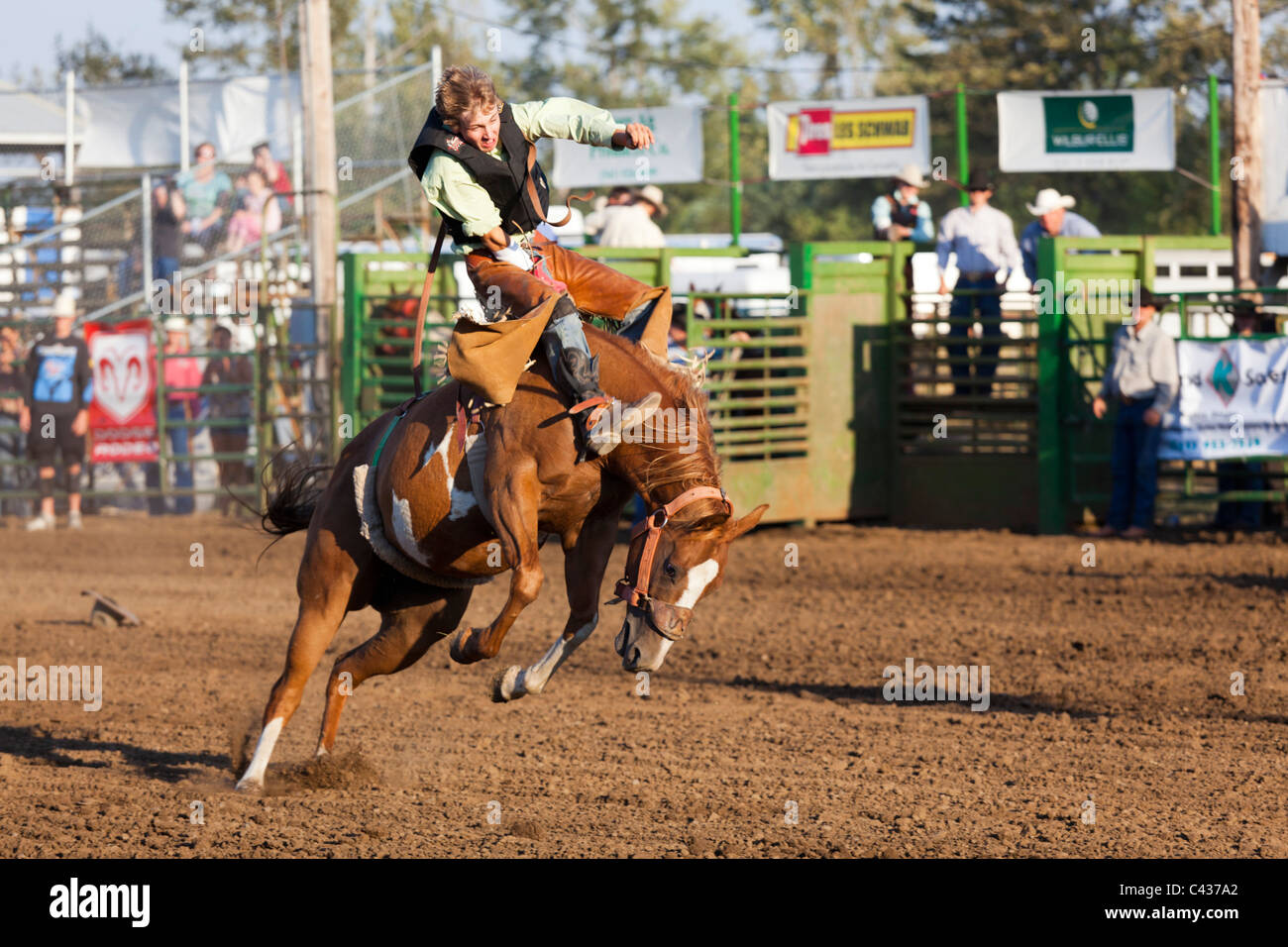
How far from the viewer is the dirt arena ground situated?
5.59 metres

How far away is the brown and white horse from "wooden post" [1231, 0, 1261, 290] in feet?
35.1

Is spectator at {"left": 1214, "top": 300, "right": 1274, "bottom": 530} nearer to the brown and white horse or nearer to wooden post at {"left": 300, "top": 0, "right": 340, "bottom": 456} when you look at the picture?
wooden post at {"left": 300, "top": 0, "right": 340, "bottom": 456}

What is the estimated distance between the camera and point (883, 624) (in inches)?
404

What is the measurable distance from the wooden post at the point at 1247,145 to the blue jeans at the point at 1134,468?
2.39 m

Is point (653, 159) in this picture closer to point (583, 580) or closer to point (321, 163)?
point (321, 163)

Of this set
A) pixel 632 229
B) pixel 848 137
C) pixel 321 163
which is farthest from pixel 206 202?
pixel 848 137

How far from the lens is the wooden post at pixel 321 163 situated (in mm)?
16656

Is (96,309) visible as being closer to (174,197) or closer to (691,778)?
(174,197)

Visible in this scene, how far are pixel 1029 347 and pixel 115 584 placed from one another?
880 cm

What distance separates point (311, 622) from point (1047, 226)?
9.78 meters

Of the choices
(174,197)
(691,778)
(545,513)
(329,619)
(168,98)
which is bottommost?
(691,778)

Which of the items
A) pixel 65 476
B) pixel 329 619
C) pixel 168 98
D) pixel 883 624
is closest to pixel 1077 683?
pixel 883 624

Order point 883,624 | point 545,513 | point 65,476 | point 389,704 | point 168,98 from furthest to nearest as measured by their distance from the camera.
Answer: point 168,98, point 65,476, point 883,624, point 389,704, point 545,513

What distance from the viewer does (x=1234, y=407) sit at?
1310cm
